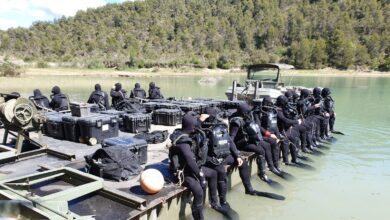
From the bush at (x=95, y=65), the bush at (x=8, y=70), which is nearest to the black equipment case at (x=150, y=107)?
the bush at (x=8, y=70)

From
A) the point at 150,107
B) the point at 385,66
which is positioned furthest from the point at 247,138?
the point at 385,66

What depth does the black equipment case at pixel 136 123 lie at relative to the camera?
8.42 meters

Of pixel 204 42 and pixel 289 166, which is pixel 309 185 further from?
pixel 204 42

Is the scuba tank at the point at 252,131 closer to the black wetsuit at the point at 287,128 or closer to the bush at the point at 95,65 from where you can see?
the black wetsuit at the point at 287,128

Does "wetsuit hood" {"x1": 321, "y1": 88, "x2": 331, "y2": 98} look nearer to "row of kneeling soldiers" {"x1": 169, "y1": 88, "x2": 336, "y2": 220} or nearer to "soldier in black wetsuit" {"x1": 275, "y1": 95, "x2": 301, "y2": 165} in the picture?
"row of kneeling soldiers" {"x1": 169, "y1": 88, "x2": 336, "y2": 220}

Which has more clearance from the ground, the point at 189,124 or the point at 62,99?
the point at 189,124

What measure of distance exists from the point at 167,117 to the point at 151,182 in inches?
202

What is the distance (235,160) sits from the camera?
19.0ft

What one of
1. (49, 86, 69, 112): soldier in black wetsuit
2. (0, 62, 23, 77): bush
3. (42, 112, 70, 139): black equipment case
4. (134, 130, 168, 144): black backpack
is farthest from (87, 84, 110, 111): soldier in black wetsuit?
(0, 62, 23, 77): bush

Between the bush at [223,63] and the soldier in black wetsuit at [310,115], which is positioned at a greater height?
the bush at [223,63]

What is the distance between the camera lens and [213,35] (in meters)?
101

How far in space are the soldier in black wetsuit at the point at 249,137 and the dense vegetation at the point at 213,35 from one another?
172 feet

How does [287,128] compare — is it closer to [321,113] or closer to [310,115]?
[310,115]

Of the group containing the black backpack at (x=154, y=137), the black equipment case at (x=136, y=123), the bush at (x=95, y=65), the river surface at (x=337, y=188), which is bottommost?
the river surface at (x=337, y=188)
